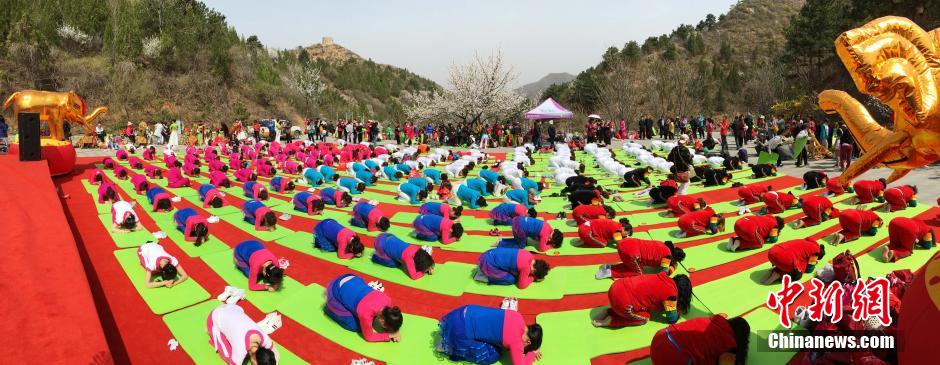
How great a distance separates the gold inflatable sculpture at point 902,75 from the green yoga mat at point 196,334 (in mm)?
4584

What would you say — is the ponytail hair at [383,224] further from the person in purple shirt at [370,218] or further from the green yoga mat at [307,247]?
the green yoga mat at [307,247]

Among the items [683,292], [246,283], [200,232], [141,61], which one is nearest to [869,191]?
[683,292]

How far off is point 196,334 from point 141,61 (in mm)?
38521

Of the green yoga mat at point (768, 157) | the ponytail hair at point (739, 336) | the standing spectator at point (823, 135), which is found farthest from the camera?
the standing spectator at point (823, 135)

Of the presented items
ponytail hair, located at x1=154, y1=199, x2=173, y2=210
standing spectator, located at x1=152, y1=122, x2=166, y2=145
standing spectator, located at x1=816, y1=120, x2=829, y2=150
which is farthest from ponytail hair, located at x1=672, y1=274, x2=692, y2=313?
standing spectator, located at x1=152, y1=122, x2=166, y2=145

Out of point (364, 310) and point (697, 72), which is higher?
point (697, 72)

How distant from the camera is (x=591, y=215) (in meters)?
7.86

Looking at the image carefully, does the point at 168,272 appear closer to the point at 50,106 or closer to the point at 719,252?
the point at 719,252

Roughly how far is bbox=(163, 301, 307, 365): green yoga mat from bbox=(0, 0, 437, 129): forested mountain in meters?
31.4

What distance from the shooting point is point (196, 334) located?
187 inches

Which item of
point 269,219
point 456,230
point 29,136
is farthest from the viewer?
point 29,136

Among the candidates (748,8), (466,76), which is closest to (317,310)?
(466,76)

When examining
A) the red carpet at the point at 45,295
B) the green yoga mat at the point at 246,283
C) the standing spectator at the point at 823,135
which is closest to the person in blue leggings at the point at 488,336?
the green yoga mat at the point at 246,283

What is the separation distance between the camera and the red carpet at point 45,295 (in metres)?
3.24
